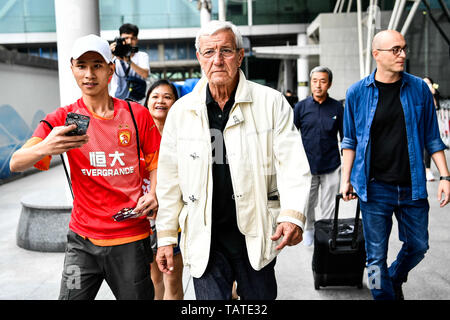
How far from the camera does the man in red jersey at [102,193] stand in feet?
8.56

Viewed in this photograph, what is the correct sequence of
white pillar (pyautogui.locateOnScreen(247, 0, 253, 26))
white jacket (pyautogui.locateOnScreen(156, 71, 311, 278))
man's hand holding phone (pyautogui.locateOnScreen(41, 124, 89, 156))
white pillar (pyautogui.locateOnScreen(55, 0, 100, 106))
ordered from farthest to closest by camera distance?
white pillar (pyautogui.locateOnScreen(247, 0, 253, 26)) < white pillar (pyautogui.locateOnScreen(55, 0, 100, 106)) < white jacket (pyautogui.locateOnScreen(156, 71, 311, 278)) < man's hand holding phone (pyautogui.locateOnScreen(41, 124, 89, 156))

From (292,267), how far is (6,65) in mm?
9612

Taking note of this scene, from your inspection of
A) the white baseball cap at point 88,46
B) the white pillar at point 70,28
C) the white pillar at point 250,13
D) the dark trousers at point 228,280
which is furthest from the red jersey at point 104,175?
the white pillar at point 250,13

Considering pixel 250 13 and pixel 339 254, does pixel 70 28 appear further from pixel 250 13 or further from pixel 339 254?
pixel 250 13

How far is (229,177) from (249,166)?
0.46 feet

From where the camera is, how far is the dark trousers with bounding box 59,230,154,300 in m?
2.62

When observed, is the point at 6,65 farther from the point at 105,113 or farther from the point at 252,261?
the point at 252,261

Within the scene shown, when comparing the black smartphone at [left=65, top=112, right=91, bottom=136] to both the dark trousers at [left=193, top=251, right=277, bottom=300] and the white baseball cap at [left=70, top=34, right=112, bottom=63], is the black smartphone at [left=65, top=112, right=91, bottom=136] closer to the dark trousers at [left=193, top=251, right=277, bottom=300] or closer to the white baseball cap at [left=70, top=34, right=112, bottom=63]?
the white baseball cap at [left=70, top=34, right=112, bottom=63]

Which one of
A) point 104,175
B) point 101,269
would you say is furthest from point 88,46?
point 101,269

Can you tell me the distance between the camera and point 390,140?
137 inches

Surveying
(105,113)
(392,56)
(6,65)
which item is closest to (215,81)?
(105,113)

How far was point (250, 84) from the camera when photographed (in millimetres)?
2551

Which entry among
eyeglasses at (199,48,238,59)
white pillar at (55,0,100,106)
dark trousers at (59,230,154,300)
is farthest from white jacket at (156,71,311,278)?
white pillar at (55,0,100,106)

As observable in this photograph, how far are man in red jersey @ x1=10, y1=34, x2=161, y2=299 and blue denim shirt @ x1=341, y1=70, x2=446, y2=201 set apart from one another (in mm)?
1738
